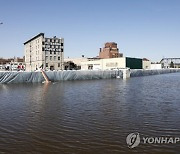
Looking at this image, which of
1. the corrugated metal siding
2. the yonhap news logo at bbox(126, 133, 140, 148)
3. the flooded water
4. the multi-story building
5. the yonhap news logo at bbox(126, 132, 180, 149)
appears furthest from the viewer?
the corrugated metal siding

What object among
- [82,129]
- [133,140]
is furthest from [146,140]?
[82,129]

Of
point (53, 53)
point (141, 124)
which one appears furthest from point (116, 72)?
point (141, 124)

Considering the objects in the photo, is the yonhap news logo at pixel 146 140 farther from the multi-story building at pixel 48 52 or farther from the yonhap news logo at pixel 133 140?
the multi-story building at pixel 48 52

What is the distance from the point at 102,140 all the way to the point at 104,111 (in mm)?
6315

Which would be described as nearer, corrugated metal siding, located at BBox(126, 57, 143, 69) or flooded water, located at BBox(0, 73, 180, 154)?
flooded water, located at BBox(0, 73, 180, 154)

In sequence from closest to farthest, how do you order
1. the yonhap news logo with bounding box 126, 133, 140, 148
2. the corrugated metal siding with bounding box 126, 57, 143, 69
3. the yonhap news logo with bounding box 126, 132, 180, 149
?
the yonhap news logo with bounding box 126, 133, 140, 148, the yonhap news logo with bounding box 126, 132, 180, 149, the corrugated metal siding with bounding box 126, 57, 143, 69

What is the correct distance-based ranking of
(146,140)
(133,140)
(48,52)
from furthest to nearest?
(48,52)
(133,140)
(146,140)

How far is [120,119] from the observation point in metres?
13.7

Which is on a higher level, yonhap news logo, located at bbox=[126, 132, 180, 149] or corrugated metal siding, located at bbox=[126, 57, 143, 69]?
corrugated metal siding, located at bbox=[126, 57, 143, 69]

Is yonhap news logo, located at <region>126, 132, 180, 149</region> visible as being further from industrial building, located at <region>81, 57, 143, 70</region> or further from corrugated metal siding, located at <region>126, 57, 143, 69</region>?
corrugated metal siding, located at <region>126, 57, 143, 69</region>

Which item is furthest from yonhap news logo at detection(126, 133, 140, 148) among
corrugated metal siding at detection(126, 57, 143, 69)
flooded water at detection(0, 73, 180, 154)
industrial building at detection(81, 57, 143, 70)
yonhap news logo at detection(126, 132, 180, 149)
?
corrugated metal siding at detection(126, 57, 143, 69)

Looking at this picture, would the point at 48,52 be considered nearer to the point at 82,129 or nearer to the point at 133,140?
the point at 82,129

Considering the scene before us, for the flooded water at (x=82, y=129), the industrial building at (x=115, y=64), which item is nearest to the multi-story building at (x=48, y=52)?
the industrial building at (x=115, y=64)

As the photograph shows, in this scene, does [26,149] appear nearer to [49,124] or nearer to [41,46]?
[49,124]
